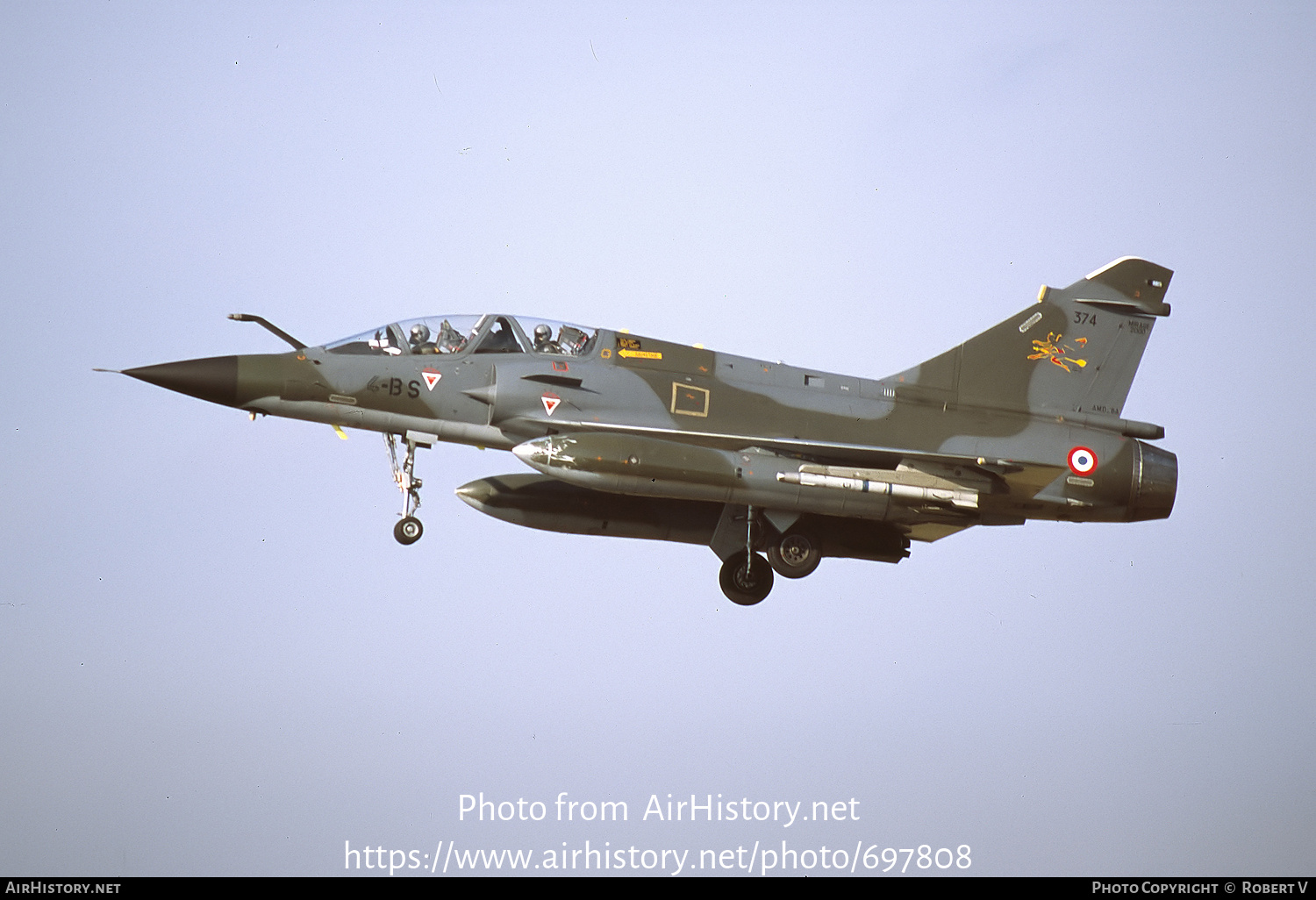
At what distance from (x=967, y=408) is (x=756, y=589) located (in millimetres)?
3514

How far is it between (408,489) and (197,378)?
273 centimetres

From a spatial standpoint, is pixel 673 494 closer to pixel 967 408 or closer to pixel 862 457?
pixel 862 457

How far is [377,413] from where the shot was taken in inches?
703

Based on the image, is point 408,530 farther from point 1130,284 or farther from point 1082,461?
point 1130,284

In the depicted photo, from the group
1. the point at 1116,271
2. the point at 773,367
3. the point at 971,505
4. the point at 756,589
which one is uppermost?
the point at 1116,271

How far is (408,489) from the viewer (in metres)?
18.1

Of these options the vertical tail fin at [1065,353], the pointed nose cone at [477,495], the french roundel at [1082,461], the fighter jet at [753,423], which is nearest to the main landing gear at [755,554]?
the fighter jet at [753,423]

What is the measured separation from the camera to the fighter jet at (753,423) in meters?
17.5

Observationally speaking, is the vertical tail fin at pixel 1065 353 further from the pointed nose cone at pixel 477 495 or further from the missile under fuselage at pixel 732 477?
the pointed nose cone at pixel 477 495

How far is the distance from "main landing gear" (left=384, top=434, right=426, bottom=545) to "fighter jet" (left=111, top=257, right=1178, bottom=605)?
1.0 inches

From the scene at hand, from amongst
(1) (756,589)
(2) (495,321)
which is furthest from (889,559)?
(2) (495,321)

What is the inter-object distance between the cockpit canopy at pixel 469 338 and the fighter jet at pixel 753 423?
24 millimetres

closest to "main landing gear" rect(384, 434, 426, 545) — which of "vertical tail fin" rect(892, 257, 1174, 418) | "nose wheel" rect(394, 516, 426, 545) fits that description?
"nose wheel" rect(394, 516, 426, 545)

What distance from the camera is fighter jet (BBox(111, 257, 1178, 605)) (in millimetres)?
17516
